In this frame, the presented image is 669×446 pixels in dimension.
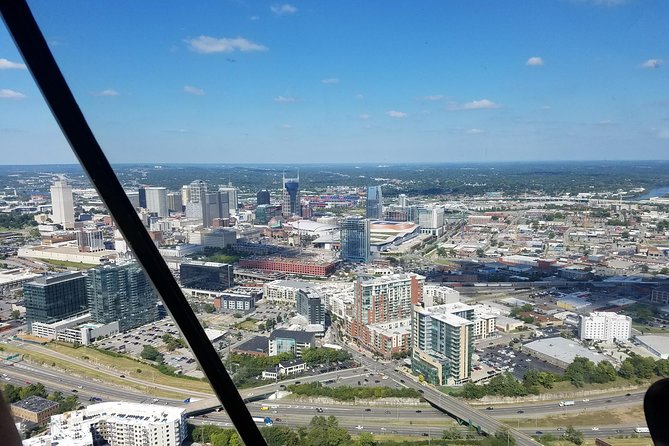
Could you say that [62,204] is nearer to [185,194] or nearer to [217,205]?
[185,194]

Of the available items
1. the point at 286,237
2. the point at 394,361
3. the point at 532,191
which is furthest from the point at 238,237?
the point at 532,191

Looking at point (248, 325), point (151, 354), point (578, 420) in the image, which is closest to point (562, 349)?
point (578, 420)

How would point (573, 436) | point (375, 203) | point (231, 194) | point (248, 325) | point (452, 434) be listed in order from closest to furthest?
1. point (573, 436)
2. point (452, 434)
3. point (248, 325)
4. point (231, 194)
5. point (375, 203)

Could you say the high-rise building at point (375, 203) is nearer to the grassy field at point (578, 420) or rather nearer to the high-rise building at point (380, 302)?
the high-rise building at point (380, 302)

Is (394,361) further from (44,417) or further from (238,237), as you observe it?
(44,417)

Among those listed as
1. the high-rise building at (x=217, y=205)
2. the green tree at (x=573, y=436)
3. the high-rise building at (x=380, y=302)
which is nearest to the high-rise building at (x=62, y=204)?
the high-rise building at (x=217, y=205)
